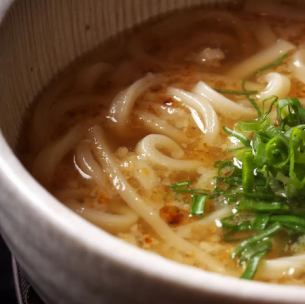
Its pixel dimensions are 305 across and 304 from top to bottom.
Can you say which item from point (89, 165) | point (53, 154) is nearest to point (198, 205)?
point (89, 165)

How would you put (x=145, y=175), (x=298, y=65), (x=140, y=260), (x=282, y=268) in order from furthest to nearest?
(x=298, y=65) < (x=145, y=175) < (x=282, y=268) < (x=140, y=260)

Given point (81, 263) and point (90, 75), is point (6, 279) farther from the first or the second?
point (81, 263)

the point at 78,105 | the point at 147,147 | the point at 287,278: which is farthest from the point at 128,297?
the point at 78,105

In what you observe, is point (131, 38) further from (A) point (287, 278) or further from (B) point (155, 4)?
(A) point (287, 278)

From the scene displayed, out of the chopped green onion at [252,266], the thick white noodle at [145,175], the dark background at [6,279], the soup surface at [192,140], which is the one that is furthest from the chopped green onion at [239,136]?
the dark background at [6,279]

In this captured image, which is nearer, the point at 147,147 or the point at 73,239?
the point at 73,239

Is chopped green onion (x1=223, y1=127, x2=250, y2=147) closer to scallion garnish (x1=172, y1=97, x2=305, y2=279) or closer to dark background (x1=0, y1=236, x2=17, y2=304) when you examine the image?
scallion garnish (x1=172, y1=97, x2=305, y2=279)

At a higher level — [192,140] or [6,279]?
[192,140]
